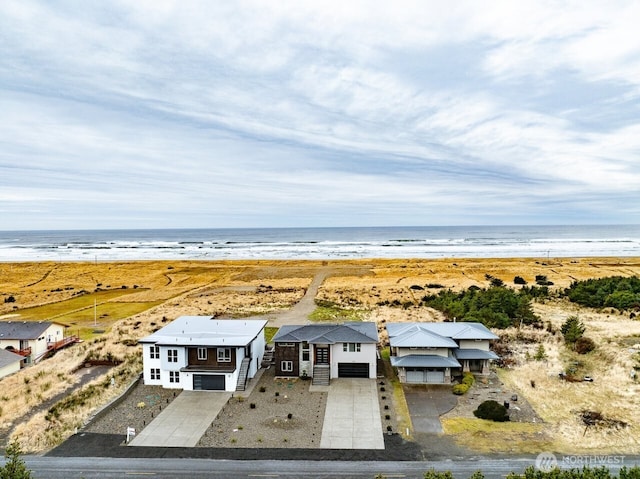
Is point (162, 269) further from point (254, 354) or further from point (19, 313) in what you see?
point (254, 354)

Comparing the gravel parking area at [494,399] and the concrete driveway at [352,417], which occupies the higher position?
the gravel parking area at [494,399]

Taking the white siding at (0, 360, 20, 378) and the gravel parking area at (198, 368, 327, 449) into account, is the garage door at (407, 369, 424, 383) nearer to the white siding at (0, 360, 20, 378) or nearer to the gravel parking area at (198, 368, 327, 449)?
the gravel parking area at (198, 368, 327, 449)

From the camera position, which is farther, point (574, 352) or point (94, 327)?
point (94, 327)

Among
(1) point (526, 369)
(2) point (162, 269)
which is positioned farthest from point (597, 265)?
(2) point (162, 269)

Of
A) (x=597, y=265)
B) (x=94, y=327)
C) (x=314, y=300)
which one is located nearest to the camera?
(x=94, y=327)

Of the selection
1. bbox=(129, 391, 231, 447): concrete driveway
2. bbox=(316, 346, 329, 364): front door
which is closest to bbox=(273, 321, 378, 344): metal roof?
bbox=(316, 346, 329, 364): front door

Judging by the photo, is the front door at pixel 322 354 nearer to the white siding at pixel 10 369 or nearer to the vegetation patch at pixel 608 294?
the white siding at pixel 10 369

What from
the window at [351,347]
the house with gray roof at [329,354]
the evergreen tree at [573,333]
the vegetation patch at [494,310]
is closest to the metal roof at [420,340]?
the house with gray roof at [329,354]

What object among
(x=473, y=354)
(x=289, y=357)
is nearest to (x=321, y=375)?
(x=289, y=357)
